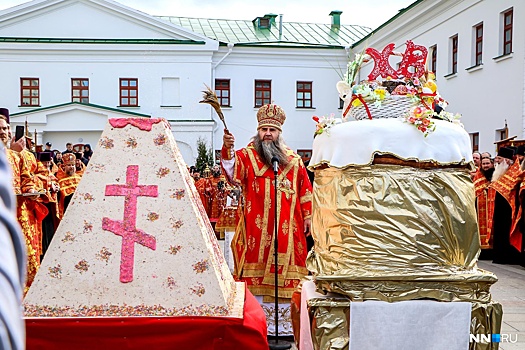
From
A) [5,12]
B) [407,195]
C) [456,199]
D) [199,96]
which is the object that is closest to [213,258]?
[407,195]

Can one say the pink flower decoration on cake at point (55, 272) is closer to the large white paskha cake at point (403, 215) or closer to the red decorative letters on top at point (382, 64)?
the large white paskha cake at point (403, 215)

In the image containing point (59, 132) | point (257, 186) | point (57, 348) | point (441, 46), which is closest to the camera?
point (57, 348)

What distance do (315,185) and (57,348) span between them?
1.76m

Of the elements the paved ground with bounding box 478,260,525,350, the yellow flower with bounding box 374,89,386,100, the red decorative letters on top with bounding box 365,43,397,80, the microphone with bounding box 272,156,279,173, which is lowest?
the paved ground with bounding box 478,260,525,350

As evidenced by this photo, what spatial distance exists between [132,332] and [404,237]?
154 cm

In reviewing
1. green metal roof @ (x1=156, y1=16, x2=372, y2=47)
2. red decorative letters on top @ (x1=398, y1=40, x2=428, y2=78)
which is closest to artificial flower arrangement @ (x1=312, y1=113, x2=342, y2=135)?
red decorative letters on top @ (x1=398, y1=40, x2=428, y2=78)

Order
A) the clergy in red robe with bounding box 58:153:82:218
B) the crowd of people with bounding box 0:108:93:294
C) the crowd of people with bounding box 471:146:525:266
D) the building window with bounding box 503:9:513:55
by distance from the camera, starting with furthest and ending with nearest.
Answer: the building window with bounding box 503:9:513:55 → the clergy in red robe with bounding box 58:153:82:218 → the crowd of people with bounding box 471:146:525:266 → the crowd of people with bounding box 0:108:93:294

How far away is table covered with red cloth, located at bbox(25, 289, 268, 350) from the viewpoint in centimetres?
333

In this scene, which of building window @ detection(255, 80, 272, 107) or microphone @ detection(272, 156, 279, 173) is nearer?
microphone @ detection(272, 156, 279, 173)

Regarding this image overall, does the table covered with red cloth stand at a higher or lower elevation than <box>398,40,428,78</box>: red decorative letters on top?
lower

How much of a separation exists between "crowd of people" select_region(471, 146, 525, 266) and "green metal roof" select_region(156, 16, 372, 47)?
20769 mm

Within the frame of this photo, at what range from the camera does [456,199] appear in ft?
12.0

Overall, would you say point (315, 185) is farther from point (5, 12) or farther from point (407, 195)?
point (5, 12)

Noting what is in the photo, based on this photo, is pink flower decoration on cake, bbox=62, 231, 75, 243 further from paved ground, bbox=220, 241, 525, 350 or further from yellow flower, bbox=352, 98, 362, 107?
paved ground, bbox=220, 241, 525, 350
